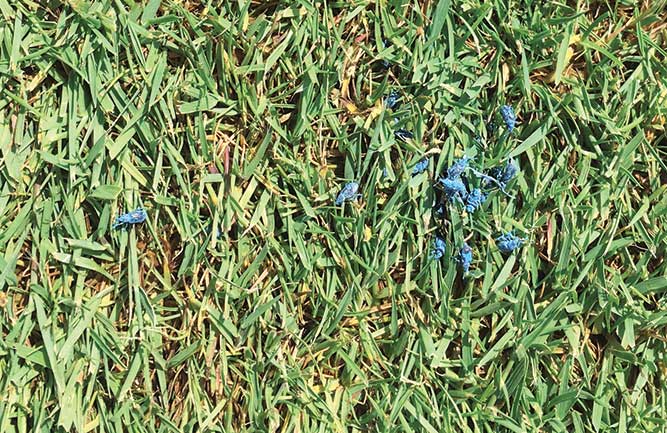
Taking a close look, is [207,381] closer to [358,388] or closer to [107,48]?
[358,388]

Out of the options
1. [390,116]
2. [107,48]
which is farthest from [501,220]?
[107,48]

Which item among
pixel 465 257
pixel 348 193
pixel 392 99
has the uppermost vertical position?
pixel 392 99

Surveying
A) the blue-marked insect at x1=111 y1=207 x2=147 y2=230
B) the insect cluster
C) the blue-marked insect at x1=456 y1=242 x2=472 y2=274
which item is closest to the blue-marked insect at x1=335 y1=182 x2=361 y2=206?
the insect cluster

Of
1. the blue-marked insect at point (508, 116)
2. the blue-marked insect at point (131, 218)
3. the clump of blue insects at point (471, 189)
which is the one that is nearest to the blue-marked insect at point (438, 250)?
the clump of blue insects at point (471, 189)

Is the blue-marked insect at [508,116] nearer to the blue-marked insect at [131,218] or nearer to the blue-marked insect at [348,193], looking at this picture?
the blue-marked insect at [348,193]

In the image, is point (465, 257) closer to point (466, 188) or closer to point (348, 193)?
point (466, 188)

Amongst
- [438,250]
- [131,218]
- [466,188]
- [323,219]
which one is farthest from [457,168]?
[131,218]
